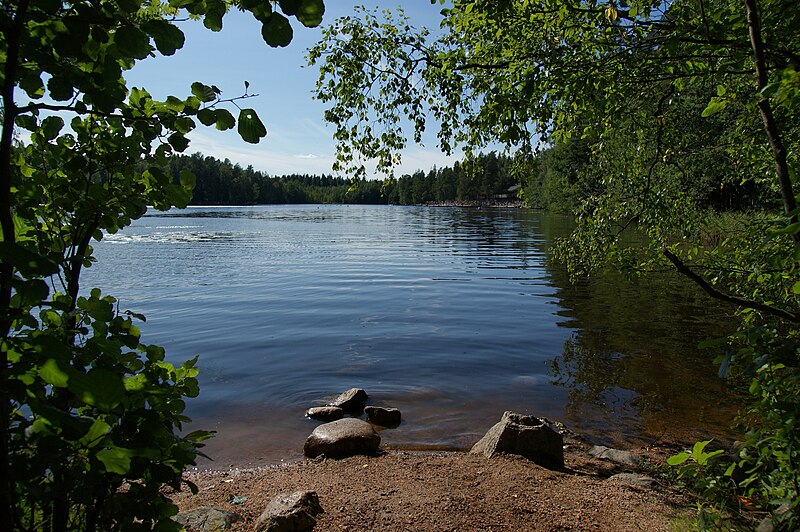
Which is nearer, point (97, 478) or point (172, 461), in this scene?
point (97, 478)

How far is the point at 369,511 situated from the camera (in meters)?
5.41

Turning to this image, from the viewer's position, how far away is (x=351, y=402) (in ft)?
32.6

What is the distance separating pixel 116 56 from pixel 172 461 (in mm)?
1541

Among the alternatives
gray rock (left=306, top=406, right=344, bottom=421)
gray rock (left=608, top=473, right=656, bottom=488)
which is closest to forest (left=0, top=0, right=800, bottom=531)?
gray rock (left=608, top=473, right=656, bottom=488)

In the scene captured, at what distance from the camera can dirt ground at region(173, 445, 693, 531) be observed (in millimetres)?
5055

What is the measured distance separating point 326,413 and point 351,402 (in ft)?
1.95

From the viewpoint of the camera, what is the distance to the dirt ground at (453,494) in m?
5.05

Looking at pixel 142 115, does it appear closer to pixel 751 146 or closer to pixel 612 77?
pixel 612 77

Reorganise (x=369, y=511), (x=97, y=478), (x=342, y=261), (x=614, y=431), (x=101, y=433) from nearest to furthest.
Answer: (x=101, y=433), (x=97, y=478), (x=369, y=511), (x=614, y=431), (x=342, y=261)

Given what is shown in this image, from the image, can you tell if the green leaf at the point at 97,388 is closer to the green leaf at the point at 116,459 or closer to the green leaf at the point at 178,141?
the green leaf at the point at 116,459

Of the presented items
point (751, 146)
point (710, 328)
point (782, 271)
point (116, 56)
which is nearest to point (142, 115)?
point (116, 56)

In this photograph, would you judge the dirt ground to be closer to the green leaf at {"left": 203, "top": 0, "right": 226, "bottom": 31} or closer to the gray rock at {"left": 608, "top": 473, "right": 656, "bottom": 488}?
the gray rock at {"left": 608, "top": 473, "right": 656, "bottom": 488}

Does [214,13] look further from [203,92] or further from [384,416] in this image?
[384,416]

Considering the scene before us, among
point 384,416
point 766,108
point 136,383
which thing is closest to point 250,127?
point 136,383
